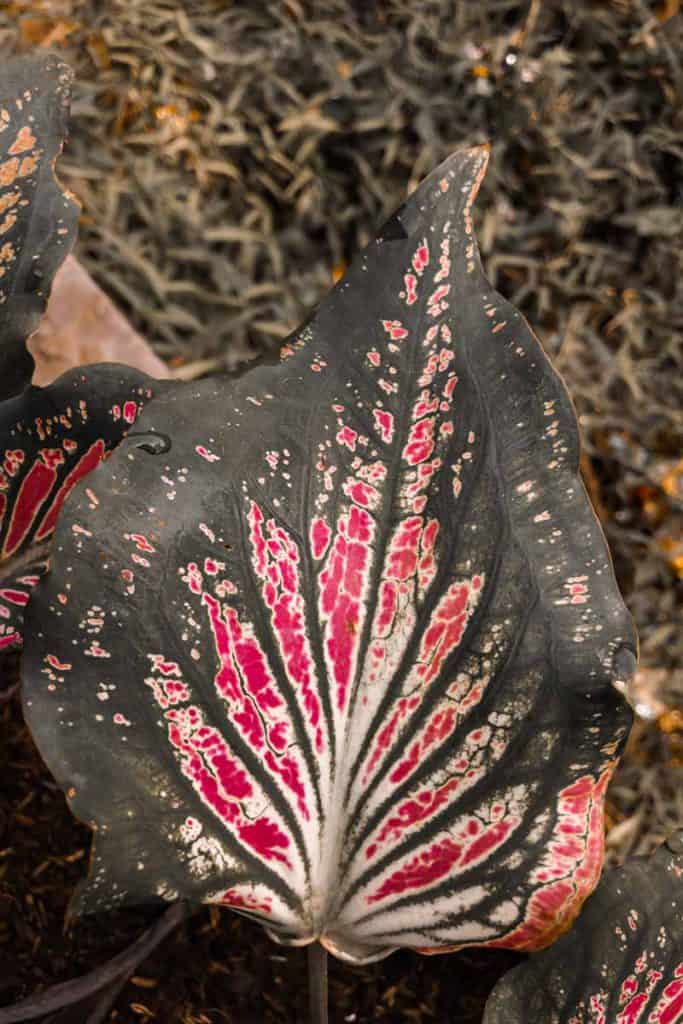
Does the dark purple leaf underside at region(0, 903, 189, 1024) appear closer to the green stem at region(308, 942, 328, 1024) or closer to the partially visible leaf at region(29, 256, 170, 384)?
the green stem at region(308, 942, 328, 1024)

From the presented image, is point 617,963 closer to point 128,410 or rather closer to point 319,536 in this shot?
point 319,536

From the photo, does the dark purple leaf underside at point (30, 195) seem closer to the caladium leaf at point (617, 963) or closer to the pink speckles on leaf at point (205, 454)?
the pink speckles on leaf at point (205, 454)

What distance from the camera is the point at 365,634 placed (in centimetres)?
78

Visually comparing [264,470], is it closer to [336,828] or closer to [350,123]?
[336,828]

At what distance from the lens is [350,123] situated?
1.61 meters

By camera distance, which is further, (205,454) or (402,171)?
(402,171)

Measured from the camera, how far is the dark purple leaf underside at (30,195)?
0.83 meters

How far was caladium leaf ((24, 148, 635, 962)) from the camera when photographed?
712 millimetres

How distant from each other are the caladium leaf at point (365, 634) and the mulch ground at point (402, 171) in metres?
0.68

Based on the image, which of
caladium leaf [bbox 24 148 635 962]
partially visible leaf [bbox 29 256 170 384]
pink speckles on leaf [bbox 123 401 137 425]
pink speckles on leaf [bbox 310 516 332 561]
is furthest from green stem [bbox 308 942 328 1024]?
partially visible leaf [bbox 29 256 170 384]

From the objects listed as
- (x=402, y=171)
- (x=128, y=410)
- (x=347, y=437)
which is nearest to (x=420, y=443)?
(x=347, y=437)

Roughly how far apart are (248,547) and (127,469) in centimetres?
10

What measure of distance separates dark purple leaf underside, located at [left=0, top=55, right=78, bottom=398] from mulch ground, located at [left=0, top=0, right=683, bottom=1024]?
594mm

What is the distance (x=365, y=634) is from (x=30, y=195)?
406 millimetres
